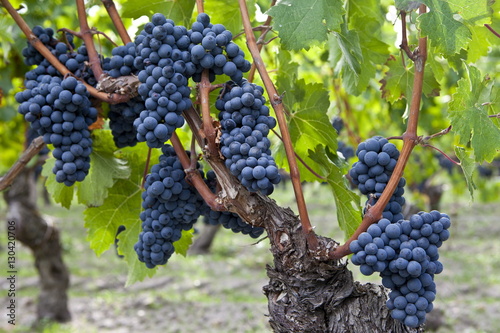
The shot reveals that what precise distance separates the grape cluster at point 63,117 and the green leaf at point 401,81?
4.07 ft

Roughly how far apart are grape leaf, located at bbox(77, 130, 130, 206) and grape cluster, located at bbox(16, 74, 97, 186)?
0.24 metres

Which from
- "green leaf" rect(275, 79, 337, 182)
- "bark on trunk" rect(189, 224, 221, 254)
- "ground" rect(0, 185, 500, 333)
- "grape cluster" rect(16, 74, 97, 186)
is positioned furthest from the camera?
"bark on trunk" rect(189, 224, 221, 254)

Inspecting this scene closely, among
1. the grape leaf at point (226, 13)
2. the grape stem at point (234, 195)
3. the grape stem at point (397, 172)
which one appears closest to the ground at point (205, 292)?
the grape leaf at point (226, 13)

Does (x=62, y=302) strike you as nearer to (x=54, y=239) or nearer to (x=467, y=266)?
(x=54, y=239)

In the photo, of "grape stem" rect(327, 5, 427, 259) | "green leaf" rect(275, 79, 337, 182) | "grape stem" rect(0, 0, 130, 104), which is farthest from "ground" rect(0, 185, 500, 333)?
"grape stem" rect(0, 0, 130, 104)

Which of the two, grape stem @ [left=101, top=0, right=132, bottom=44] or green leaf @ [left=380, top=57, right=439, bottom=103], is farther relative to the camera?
green leaf @ [left=380, top=57, right=439, bottom=103]

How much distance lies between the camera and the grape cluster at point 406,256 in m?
1.38

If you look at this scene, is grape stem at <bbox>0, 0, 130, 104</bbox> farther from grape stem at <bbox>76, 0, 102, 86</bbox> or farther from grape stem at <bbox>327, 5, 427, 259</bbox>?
grape stem at <bbox>327, 5, 427, 259</bbox>

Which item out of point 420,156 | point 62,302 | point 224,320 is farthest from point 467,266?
point 62,302

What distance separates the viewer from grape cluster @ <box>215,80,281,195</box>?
1352 mm

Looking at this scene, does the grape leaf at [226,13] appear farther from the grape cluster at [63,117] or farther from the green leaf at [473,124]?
the green leaf at [473,124]

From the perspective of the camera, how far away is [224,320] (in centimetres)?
646

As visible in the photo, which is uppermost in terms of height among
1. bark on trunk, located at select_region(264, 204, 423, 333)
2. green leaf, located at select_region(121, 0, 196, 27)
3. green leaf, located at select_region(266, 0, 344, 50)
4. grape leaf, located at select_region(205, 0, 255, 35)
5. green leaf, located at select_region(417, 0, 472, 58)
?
grape leaf, located at select_region(205, 0, 255, 35)

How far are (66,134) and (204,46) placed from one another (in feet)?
1.97
